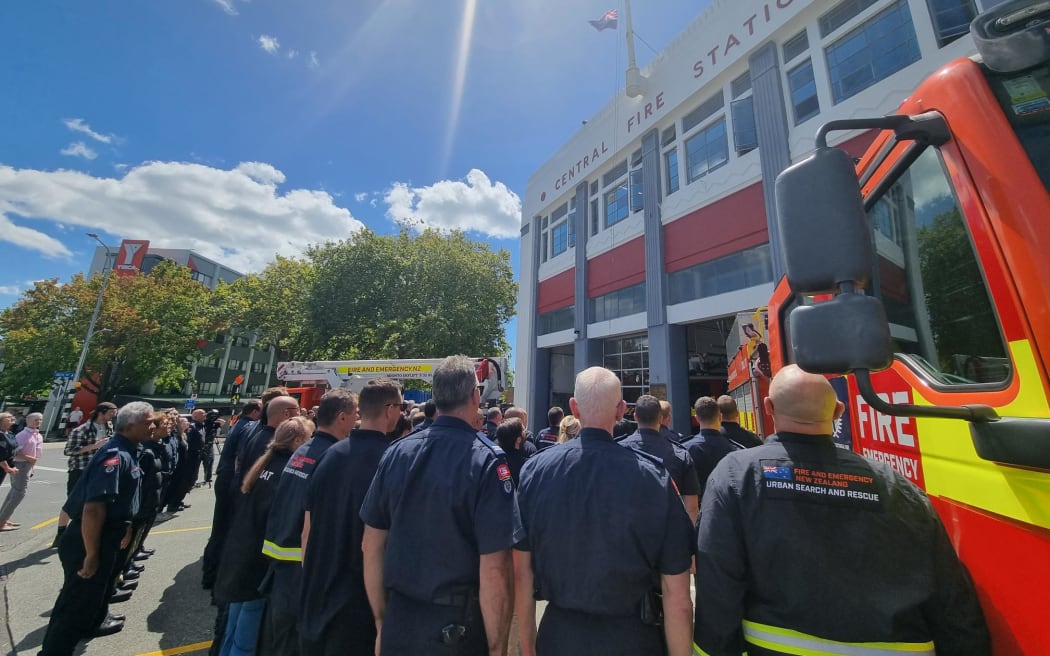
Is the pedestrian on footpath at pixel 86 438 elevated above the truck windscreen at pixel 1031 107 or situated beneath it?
situated beneath

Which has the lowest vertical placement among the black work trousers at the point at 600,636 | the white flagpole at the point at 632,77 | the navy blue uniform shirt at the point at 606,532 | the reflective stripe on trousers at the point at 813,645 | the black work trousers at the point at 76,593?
the black work trousers at the point at 76,593

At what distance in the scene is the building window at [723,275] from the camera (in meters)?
11.4

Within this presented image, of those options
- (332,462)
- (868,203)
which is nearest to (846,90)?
(868,203)

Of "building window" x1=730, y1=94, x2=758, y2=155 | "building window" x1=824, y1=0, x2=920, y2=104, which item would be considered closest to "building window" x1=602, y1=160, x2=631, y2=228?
Result: "building window" x1=730, y1=94, x2=758, y2=155

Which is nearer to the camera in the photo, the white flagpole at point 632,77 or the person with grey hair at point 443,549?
the person with grey hair at point 443,549

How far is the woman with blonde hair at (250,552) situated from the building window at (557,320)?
51.3ft

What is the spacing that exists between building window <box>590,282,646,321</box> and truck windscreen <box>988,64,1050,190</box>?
13908mm

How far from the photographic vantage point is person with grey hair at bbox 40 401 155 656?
10.1ft

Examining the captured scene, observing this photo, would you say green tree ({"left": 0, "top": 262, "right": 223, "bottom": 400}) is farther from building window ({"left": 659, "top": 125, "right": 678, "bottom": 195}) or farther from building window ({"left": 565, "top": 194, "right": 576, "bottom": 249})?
building window ({"left": 659, "top": 125, "right": 678, "bottom": 195})

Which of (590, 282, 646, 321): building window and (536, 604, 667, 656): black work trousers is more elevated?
(590, 282, 646, 321): building window

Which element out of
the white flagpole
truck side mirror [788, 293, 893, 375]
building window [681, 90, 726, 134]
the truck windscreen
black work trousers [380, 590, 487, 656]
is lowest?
black work trousers [380, 590, 487, 656]

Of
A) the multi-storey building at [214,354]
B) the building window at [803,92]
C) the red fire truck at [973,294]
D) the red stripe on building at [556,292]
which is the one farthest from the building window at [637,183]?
the multi-storey building at [214,354]

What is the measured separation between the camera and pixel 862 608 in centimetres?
127

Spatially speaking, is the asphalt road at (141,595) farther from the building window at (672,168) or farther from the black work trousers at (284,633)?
the building window at (672,168)
